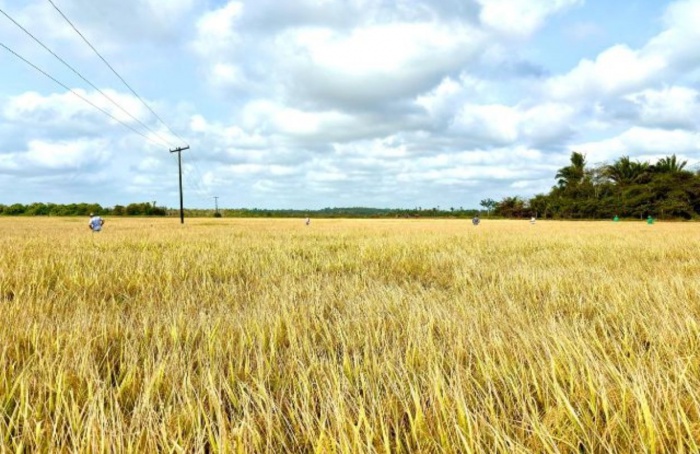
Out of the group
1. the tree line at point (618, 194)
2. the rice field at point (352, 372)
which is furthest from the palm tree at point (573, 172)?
the rice field at point (352, 372)

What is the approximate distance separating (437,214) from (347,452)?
329 feet

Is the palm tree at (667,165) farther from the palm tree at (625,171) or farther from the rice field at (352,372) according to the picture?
the rice field at (352,372)

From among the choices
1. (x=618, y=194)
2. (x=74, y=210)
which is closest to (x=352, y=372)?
(x=618, y=194)

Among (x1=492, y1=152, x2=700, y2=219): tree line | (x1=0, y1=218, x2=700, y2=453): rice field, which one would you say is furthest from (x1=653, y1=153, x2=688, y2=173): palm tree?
(x1=0, y1=218, x2=700, y2=453): rice field

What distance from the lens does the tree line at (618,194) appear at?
167 feet

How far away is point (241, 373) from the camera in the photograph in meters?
1.86

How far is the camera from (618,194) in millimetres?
60562

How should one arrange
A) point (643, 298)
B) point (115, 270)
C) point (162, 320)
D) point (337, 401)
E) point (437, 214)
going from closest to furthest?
point (337, 401) < point (162, 320) < point (643, 298) < point (115, 270) < point (437, 214)

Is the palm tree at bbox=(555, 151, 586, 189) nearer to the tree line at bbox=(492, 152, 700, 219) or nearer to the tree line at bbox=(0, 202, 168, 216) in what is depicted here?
the tree line at bbox=(492, 152, 700, 219)

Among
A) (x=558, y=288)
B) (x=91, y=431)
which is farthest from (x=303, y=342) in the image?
(x=558, y=288)

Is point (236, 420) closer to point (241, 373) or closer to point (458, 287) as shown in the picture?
point (241, 373)

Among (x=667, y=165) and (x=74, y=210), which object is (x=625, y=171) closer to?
(x=667, y=165)

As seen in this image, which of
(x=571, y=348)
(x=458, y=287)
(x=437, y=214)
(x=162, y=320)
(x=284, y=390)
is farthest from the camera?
(x=437, y=214)

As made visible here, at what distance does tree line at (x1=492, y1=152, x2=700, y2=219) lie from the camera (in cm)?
5094
